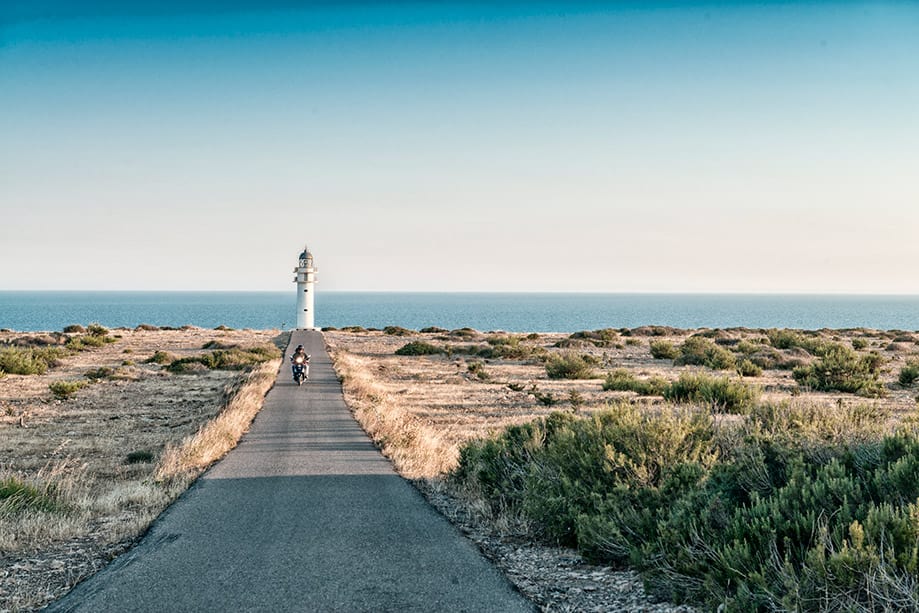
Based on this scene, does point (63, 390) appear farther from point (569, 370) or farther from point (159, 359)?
point (569, 370)

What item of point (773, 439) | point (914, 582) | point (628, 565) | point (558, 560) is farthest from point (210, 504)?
point (914, 582)

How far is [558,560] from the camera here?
23.2 feet

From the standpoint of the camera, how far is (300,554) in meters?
7.15

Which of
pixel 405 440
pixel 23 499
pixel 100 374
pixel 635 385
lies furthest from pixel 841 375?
pixel 100 374

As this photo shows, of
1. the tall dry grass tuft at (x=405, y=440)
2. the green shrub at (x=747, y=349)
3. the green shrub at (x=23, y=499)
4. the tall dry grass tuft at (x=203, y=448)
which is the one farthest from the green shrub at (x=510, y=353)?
the green shrub at (x=23, y=499)

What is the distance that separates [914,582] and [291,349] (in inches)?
1658

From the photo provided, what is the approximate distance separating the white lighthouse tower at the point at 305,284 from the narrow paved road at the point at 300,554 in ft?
172

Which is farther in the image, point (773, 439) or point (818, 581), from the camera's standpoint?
point (773, 439)

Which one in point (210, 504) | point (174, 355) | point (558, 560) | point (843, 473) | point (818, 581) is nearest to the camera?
point (818, 581)

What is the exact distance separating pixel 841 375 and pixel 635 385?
26.0 ft

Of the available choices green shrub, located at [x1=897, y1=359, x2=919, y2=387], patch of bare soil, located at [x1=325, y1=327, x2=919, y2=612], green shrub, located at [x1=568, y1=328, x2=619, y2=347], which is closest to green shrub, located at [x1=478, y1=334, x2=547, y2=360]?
patch of bare soil, located at [x1=325, y1=327, x2=919, y2=612]

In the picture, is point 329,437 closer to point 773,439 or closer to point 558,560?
point 558,560

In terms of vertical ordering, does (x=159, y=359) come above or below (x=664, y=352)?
below

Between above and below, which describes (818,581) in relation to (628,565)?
above
